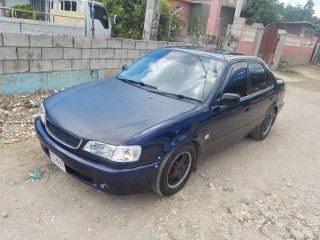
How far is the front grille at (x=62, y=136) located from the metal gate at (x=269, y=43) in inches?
502

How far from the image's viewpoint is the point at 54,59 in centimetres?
580

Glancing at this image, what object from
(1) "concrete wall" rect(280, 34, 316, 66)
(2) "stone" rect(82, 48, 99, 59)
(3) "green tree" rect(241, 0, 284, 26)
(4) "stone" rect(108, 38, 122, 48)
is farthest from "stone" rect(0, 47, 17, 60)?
(3) "green tree" rect(241, 0, 284, 26)

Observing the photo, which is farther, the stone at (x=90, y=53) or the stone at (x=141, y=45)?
the stone at (x=141, y=45)

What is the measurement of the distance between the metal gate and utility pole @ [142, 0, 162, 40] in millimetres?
7627

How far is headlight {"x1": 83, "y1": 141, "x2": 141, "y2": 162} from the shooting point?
2650mm

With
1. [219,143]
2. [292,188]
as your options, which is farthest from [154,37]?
[292,188]

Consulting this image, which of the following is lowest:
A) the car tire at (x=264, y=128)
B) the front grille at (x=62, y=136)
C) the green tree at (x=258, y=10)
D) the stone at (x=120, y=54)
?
the car tire at (x=264, y=128)

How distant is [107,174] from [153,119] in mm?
714

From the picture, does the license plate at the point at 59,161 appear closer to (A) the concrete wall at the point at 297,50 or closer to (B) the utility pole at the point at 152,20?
(B) the utility pole at the point at 152,20

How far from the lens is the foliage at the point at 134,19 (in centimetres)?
876

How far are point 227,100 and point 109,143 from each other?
1603mm

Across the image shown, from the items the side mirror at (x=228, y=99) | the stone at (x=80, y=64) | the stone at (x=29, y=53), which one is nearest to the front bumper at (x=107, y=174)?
the side mirror at (x=228, y=99)

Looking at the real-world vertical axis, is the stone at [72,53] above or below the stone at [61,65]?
above

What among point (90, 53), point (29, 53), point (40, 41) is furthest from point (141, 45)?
point (29, 53)
